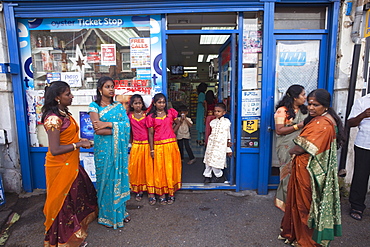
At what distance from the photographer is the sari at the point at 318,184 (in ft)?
7.00

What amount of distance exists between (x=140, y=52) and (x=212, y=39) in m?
3.81

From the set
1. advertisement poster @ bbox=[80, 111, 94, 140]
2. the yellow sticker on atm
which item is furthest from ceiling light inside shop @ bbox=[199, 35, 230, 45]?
advertisement poster @ bbox=[80, 111, 94, 140]

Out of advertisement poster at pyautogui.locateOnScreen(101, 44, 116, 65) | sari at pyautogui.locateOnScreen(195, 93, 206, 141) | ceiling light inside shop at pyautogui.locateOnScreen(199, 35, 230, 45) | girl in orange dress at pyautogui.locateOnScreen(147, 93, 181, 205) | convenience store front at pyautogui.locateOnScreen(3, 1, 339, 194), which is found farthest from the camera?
sari at pyautogui.locateOnScreen(195, 93, 206, 141)

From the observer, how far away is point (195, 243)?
2.58 metres

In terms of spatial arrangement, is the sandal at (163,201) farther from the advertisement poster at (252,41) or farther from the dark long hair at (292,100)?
the advertisement poster at (252,41)

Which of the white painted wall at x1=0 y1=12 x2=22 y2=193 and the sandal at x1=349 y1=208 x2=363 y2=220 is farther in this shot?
the white painted wall at x1=0 y1=12 x2=22 y2=193

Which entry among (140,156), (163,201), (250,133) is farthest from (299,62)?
(163,201)

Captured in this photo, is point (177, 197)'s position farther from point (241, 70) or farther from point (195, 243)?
point (241, 70)

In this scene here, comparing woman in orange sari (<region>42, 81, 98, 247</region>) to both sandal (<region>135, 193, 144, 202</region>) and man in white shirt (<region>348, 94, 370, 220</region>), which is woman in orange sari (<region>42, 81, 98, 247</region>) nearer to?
sandal (<region>135, 193, 144, 202</region>)

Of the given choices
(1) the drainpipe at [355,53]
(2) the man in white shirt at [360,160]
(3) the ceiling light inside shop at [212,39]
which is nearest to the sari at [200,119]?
(3) the ceiling light inside shop at [212,39]

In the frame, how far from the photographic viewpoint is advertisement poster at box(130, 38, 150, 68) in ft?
12.0

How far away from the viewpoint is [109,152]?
267 cm

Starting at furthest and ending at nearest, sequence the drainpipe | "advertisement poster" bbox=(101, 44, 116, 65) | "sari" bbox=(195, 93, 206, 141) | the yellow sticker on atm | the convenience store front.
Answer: "sari" bbox=(195, 93, 206, 141) < "advertisement poster" bbox=(101, 44, 116, 65) < the yellow sticker on atm < the convenience store front < the drainpipe

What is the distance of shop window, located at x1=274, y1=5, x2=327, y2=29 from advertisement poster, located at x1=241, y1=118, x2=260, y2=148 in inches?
58.6
